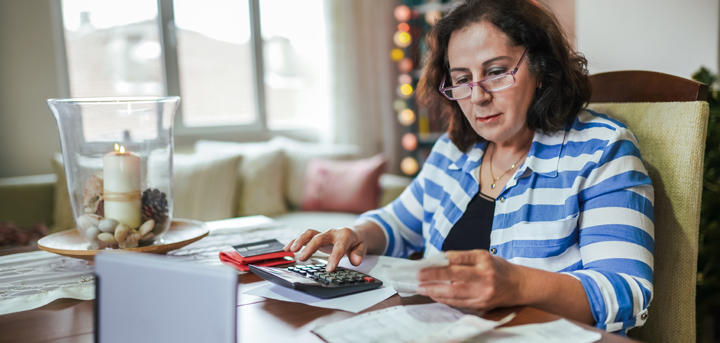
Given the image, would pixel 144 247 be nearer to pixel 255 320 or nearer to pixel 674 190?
pixel 255 320

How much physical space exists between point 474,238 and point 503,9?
509mm

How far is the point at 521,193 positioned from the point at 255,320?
64 cm

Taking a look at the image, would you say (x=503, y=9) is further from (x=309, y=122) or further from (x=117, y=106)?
(x=309, y=122)

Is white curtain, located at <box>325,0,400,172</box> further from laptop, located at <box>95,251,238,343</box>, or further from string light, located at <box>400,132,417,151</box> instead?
laptop, located at <box>95,251,238,343</box>

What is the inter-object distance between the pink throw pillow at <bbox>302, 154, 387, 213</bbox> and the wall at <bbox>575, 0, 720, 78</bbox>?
4.31ft

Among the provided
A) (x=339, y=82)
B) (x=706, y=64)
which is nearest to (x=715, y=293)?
(x=706, y=64)

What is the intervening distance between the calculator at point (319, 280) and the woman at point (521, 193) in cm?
5

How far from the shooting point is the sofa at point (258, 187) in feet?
8.81

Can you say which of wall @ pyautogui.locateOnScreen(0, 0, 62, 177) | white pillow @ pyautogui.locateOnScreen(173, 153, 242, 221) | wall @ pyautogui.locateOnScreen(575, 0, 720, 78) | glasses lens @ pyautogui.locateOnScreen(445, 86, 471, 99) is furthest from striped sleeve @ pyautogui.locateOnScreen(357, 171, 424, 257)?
wall @ pyautogui.locateOnScreen(0, 0, 62, 177)

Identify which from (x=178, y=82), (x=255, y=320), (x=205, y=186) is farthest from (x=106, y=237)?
Answer: (x=178, y=82)

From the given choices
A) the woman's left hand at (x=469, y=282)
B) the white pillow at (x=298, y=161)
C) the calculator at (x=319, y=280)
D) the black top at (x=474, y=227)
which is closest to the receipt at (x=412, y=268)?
the woman's left hand at (x=469, y=282)

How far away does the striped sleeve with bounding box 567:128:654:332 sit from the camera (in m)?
0.78

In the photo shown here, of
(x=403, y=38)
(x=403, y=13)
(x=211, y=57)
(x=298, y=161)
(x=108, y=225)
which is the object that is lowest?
(x=298, y=161)

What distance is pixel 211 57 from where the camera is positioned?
365 cm
